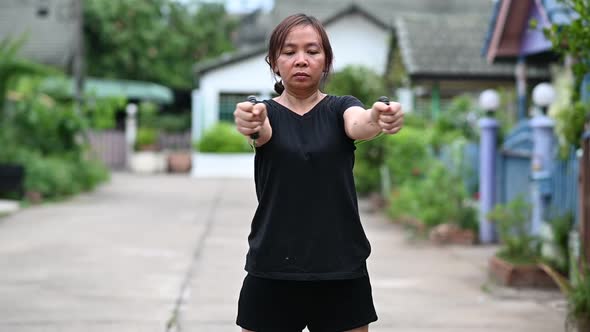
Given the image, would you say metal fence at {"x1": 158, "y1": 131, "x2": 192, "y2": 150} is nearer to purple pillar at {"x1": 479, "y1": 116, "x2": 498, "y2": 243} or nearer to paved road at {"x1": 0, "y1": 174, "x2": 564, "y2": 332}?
paved road at {"x1": 0, "y1": 174, "x2": 564, "y2": 332}

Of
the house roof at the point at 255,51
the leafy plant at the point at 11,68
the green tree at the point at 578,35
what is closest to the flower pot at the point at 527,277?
the green tree at the point at 578,35

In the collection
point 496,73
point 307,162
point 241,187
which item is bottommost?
point 241,187

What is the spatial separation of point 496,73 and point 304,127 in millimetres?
13512

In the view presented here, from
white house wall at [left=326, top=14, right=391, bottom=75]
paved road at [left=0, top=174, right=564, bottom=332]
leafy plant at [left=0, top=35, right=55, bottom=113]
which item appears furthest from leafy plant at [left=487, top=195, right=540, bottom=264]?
white house wall at [left=326, top=14, right=391, bottom=75]

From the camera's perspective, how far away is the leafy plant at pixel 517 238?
280 inches

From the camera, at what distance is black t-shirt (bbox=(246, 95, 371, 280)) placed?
291 centimetres

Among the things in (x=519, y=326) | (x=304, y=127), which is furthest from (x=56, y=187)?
(x=304, y=127)

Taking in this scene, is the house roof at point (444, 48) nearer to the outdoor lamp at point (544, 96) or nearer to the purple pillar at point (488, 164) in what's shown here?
the purple pillar at point (488, 164)

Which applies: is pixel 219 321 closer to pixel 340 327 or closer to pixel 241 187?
pixel 340 327

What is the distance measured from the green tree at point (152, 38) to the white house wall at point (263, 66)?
19.7 feet

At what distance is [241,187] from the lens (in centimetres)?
2009

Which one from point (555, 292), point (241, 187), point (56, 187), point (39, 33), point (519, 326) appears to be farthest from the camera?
point (39, 33)

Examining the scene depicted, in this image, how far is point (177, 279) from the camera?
24.2 ft

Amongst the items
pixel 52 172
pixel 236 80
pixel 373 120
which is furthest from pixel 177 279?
pixel 236 80
